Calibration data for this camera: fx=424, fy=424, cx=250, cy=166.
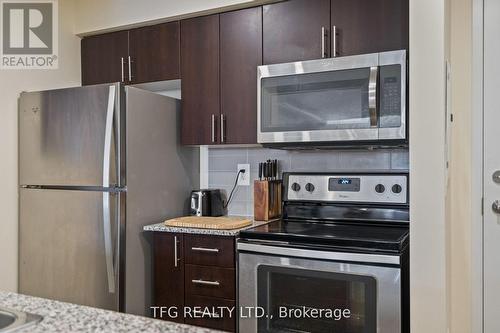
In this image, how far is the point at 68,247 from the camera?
8.16 ft

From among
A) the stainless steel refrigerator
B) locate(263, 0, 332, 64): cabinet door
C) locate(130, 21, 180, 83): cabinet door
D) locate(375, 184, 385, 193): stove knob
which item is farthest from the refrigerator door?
locate(375, 184, 385, 193): stove knob

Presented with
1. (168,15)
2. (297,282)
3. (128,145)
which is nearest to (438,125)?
(297,282)

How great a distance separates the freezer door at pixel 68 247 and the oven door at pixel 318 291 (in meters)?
0.79

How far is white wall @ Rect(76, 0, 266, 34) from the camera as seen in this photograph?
2556 mm

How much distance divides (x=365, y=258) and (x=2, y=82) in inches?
92.5

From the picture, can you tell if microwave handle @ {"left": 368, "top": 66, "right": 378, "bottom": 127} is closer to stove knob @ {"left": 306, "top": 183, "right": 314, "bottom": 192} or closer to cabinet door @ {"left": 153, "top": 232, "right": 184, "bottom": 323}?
stove knob @ {"left": 306, "top": 183, "right": 314, "bottom": 192}

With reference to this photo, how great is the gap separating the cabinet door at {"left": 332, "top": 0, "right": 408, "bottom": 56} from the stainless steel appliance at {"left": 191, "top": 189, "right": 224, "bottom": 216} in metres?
1.19

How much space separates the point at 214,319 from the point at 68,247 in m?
0.98

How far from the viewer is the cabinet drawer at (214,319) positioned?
7.00ft

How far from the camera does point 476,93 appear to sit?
7.29 ft

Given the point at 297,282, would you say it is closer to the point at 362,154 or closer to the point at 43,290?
the point at 362,154

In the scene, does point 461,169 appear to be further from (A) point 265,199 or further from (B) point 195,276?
(B) point 195,276

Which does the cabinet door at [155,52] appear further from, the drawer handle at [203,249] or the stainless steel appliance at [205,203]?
the drawer handle at [203,249]

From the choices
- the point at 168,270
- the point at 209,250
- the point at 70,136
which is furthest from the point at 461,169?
the point at 70,136
